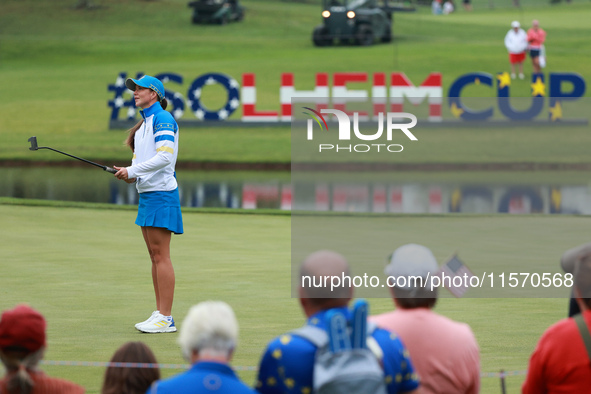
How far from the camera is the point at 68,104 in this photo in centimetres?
3969

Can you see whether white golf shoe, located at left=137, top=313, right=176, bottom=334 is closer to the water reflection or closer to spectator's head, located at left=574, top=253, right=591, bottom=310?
spectator's head, located at left=574, top=253, right=591, bottom=310

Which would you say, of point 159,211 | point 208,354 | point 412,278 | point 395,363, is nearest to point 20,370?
point 208,354

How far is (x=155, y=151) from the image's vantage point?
7.36 meters

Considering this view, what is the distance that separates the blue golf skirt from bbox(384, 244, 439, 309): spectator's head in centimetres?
357

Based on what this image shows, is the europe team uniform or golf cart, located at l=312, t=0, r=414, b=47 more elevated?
golf cart, located at l=312, t=0, r=414, b=47

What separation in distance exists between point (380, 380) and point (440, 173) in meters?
21.3

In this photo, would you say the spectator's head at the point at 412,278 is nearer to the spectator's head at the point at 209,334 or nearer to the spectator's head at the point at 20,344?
the spectator's head at the point at 209,334

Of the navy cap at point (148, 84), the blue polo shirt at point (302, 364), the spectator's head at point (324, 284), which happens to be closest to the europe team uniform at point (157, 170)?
the navy cap at point (148, 84)

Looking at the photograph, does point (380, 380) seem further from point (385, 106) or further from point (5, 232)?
point (385, 106)

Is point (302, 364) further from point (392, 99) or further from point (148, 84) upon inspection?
point (392, 99)

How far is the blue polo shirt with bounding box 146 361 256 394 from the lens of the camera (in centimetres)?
338

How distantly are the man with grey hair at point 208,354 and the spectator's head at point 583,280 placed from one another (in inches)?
55.2

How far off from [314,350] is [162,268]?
4.03 metres

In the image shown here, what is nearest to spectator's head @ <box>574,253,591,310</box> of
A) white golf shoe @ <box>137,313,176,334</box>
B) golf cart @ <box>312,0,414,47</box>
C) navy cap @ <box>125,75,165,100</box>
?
white golf shoe @ <box>137,313,176,334</box>
